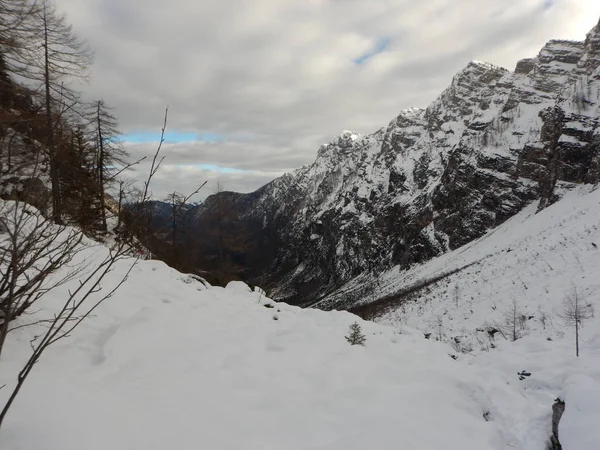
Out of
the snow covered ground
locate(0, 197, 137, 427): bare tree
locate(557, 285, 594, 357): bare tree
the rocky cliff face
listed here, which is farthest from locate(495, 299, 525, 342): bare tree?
locate(0, 197, 137, 427): bare tree

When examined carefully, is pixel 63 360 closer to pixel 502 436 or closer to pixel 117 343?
pixel 117 343

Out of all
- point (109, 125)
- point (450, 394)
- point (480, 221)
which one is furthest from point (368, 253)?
point (450, 394)

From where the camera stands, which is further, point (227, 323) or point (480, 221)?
point (480, 221)

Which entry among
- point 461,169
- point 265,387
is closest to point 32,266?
point 265,387

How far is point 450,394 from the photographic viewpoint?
3.80m

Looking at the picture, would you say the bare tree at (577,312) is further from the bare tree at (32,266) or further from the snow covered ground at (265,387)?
the bare tree at (32,266)

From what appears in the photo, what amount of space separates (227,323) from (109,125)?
13.3 metres

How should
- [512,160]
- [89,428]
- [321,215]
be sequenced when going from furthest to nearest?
[321,215], [512,160], [89,428]

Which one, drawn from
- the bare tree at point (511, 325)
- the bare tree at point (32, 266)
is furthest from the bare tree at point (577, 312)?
the bare tree at point (32, 266)

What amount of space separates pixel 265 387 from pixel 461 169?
8017 centimetres

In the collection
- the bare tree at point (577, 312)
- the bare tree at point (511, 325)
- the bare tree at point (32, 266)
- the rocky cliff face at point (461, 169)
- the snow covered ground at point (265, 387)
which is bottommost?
the bare tree at point (511, 325)

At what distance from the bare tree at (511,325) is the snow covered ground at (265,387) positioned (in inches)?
104

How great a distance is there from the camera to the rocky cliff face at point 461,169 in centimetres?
5009

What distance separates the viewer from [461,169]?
73562 millimetres
